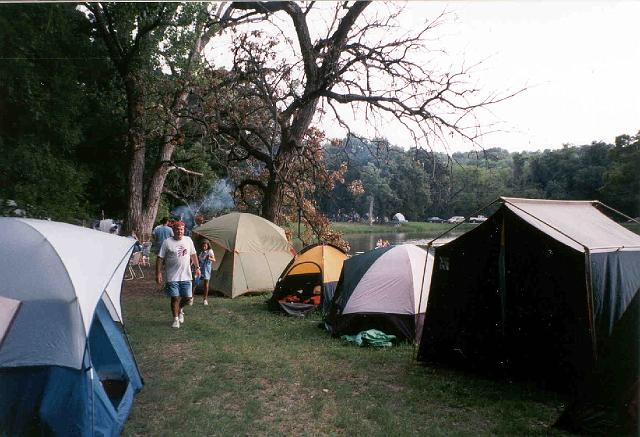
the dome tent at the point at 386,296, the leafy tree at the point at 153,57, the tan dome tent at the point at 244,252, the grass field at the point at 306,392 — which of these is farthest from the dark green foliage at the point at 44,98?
the dome tent at the point at 386,296

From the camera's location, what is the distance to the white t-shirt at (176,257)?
25.6 feet

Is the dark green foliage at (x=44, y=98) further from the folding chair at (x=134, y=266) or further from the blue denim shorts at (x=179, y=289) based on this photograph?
the blue denim shorts at (x=179, y=289)

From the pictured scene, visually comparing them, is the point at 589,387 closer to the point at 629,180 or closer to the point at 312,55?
the point at 312,55

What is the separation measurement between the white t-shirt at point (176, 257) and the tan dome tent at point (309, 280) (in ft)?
7.98

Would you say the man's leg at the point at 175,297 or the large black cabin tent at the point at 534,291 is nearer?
the large black cabin tent at the point at 534,291

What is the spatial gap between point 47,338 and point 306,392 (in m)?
2.69

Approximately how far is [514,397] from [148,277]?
36.7ft

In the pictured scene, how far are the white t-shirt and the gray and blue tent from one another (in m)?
3.67

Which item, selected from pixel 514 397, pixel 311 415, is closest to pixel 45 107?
pixel 311 415

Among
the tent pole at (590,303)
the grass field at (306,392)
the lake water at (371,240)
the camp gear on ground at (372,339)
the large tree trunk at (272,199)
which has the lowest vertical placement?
the lake water at (371,240)

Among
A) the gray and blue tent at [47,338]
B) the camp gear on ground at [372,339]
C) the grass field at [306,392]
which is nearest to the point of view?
the gray and blue tent at [47,338]

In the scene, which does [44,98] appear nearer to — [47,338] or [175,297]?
[175,297]

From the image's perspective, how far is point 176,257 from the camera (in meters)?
7.82

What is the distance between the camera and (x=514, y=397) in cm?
534
